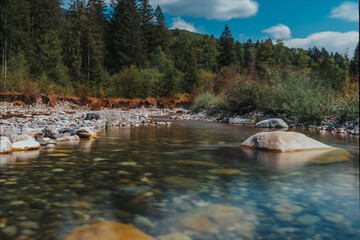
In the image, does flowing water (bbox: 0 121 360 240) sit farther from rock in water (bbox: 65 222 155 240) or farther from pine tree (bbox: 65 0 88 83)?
pine tree (bbox: 65 0 88 83)

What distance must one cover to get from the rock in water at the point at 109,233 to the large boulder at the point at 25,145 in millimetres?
3132

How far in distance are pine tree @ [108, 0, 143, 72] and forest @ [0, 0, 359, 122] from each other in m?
0.13

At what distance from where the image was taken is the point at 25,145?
4.18 meters

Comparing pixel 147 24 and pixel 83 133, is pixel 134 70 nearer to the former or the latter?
pixel 83 133

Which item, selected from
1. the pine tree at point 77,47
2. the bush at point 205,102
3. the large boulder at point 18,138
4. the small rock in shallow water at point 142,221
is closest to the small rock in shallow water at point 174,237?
the small rock in shallow water at point 142,221

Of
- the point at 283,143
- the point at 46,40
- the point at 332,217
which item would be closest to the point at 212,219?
the point at 332,217

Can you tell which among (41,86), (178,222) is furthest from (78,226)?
(41,86)

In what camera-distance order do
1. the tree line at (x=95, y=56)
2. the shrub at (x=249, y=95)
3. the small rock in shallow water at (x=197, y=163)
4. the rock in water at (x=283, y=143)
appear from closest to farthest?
1. the small rock in shallow water at (x=197, y=163)
2. the rock in water at (x=283, y=143)
3. the shrub at (x=249, y=95)
4. the tree line at (x=95, y=56)

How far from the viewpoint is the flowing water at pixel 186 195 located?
5.38ft

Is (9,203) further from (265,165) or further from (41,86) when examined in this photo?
(41,86)

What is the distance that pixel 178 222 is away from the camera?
1.73 m

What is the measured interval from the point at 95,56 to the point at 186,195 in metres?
28.3

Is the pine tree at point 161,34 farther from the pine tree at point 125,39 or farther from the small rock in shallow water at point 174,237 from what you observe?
the small rock in shallow water at point 174,237

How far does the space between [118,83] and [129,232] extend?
21.5 m
